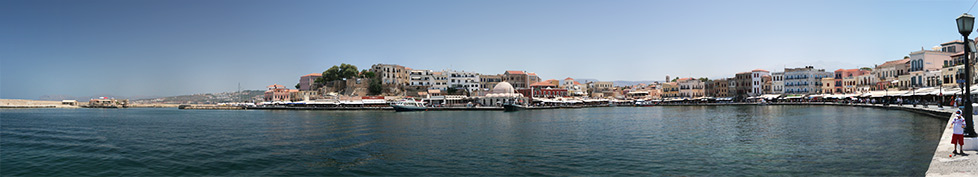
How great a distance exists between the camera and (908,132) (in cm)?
2038

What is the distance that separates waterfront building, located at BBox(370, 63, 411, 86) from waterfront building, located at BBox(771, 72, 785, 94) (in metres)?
60.6

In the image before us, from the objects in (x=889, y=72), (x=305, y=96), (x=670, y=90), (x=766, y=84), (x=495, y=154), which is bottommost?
(x=495, y=154)

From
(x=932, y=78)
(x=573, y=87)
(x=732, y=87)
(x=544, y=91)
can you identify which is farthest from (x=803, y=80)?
(x=544, y=91)

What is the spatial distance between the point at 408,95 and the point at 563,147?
68.3 metres

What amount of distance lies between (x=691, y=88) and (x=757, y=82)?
10734 mm

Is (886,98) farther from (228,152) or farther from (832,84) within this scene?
(228,152)

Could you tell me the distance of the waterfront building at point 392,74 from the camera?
276 feet

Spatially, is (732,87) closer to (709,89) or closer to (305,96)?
(709,89)

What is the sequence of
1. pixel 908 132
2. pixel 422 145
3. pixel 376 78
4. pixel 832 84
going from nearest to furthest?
pixel 422 145, pixel 908 132, pixel 832 84, pixel 376 78

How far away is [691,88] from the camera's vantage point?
295ft

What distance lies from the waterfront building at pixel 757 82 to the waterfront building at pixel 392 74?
58404mm

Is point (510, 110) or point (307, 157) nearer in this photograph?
point (307, 157)

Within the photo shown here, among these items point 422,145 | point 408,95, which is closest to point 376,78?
point 408,95

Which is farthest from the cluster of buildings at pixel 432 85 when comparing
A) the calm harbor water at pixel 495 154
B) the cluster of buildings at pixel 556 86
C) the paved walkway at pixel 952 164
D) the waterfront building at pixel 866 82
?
the paved walkway at pixel 952 164
